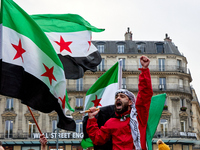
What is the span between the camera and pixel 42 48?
8.95 metres

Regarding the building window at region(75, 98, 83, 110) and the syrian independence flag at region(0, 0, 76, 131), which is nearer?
the syrian independence flag at region(0, 0, 76, 131)

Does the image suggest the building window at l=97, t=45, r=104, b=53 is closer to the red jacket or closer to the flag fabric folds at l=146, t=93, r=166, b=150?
the flag fabric folds at l=146, t=93, r=166, b=150

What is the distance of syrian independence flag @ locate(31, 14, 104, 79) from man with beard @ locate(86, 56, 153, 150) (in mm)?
5544

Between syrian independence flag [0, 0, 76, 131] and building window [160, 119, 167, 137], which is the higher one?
building window [160, 119, 167, 137]

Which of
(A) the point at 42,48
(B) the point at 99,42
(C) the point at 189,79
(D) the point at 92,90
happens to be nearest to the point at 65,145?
(B) the point at 99,42

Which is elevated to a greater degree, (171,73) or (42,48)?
(171,73)

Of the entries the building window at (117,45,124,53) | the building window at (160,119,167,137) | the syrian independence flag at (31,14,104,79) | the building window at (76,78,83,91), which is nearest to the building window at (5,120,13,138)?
the building window at (76,78,83,91)

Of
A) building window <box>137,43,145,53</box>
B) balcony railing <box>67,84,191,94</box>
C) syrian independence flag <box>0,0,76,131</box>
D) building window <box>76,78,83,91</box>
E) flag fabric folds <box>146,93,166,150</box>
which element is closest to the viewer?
syrian independence flag <box>0,0,76,131</box>

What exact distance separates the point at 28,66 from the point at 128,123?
8.53 feet

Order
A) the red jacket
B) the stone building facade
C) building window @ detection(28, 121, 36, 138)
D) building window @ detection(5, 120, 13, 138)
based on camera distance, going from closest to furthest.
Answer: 1. the red jacket
2. building window @ detection(5, 120, 13, 138)
3. the stone building facade
4. building window @ detection(28, 121, 36, 138)

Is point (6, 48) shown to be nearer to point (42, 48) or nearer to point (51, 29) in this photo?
point (42, 48)

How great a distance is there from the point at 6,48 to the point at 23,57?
0.50 metres

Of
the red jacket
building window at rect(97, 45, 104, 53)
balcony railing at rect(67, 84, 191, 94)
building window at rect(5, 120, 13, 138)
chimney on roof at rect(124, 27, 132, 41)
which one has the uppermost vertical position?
chimney on roof at rect(124, 27, 132, 41)

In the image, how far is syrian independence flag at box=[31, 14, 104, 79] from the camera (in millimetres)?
12688
